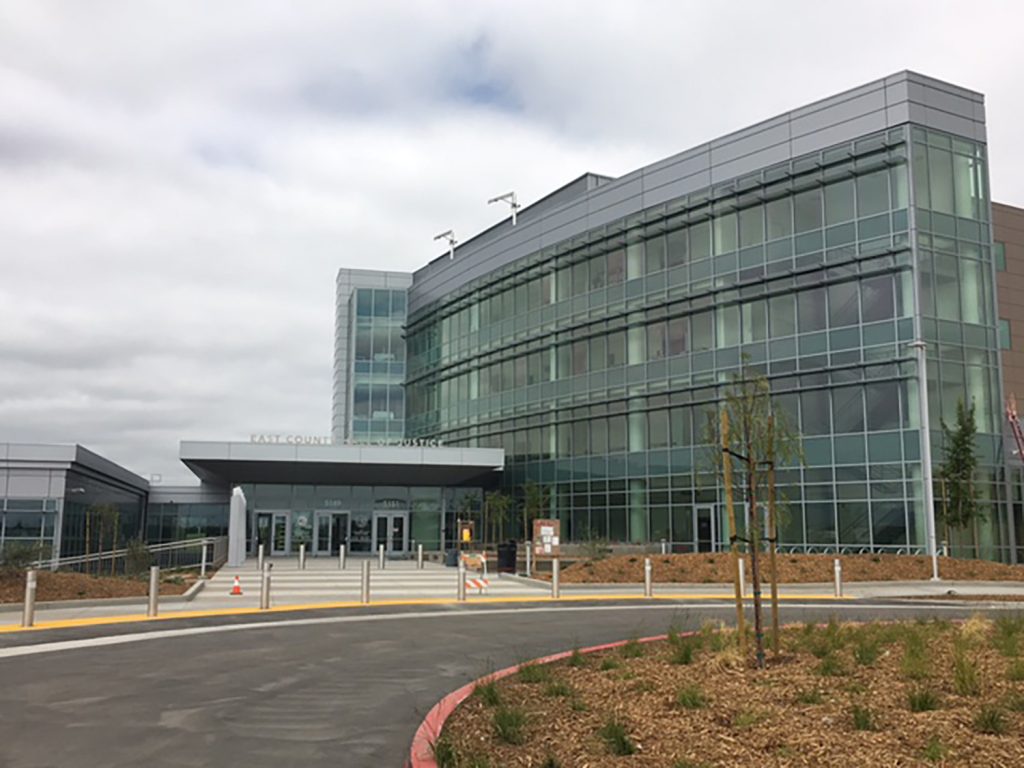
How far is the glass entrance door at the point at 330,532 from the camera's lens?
50094mm

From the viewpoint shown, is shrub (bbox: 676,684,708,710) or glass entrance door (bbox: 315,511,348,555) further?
glass entrance door (bbox: 315,511,348,555)

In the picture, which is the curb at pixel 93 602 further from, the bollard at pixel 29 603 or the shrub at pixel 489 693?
the shrub at pixel 489 693

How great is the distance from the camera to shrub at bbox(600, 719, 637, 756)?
6.66 meters

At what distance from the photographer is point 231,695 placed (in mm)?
10039

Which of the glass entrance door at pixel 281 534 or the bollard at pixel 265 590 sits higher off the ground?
the glass entrance door at pixel 281 534

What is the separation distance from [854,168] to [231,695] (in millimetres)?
31499

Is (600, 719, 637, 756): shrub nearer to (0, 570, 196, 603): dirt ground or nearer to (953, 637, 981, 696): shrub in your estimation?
(953, 637, 981, 696): shrub

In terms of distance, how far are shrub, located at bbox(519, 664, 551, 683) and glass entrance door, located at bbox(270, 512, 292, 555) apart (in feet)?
136

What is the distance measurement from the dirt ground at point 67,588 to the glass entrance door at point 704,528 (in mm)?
22588

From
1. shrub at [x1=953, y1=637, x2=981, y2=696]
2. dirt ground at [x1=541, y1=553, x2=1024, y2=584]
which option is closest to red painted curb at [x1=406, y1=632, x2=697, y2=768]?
shrub at [x1=953, y1=637, x2=981, y2=696]

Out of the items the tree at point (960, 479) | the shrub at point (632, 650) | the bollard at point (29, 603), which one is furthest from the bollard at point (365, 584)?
Result: the tree at point (960, 479)

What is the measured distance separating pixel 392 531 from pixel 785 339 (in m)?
24.5

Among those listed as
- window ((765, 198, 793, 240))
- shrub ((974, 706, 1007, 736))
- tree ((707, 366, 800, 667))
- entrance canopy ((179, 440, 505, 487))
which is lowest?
shrub ((974, 706, 1007, 736))

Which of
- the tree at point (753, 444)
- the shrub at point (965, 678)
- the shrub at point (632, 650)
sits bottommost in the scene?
the shrub at point (632, 650)
